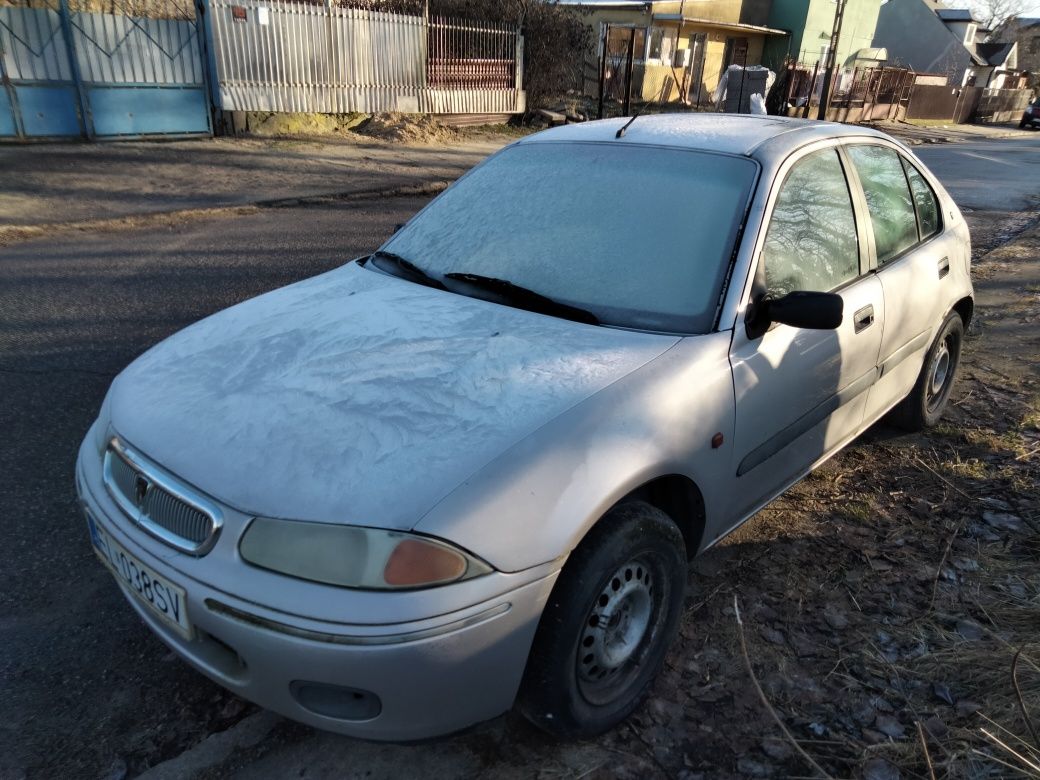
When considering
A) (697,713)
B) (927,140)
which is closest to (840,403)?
(697,713)

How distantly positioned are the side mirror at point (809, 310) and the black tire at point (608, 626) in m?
0.79

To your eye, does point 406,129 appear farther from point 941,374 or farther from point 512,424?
point 512,424

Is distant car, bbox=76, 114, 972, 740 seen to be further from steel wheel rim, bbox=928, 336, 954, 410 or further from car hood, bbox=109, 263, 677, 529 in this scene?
steel wheel rim, bbox=928, 336, 954, 410

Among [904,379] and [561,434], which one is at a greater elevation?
[561,434]

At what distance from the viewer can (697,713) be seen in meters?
2.36

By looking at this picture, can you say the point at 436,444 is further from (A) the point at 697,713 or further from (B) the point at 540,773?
(A) the point at 697,713

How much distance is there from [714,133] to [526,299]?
43.8 inches

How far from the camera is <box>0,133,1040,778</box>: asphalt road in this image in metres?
2.23

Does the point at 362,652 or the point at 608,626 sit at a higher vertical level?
the point at 362,652

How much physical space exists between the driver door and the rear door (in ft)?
0.51

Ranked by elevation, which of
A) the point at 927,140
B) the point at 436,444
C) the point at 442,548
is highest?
the point at 436,444

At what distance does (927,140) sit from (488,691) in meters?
31.1

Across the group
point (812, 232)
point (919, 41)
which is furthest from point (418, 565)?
point (919, 41)

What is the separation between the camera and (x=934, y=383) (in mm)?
4238
